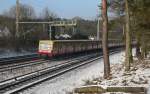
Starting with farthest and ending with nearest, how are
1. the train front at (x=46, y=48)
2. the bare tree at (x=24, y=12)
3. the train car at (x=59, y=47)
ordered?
1. the bare tree at (x=24, y=12)
2. the train car at (x=59, y=47)
3. the train front at (x=46, y=48)

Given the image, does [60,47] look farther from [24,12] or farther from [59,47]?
[24,12]

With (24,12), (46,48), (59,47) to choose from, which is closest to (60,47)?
(59,47)

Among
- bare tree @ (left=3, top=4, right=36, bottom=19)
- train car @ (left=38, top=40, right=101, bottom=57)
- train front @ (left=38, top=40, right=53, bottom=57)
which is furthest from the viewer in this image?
bare tree @ (left=3, top=4, right=36, bottom=19)

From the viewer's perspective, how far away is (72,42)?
6047 cm

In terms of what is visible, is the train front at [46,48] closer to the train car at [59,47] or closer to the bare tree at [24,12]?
the train car at [59,47]

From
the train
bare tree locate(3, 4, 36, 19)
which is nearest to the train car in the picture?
the train

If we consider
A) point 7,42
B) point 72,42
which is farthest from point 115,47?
point 72,42

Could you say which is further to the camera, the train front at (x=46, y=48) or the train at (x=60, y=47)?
the train at (x=60, y=47)

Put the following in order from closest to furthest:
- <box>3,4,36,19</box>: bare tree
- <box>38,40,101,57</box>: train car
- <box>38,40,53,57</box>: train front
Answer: <box>38,40,53,57</box>: train front < <box>38,40,101,57</box>: train car < <box>3,4,36,19</box>: bare tree

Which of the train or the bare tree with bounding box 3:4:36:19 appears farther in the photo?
the bare tree with bounding box 3:4:36:19

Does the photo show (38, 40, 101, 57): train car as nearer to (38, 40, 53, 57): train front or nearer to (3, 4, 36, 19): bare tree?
(38, 40, 53, 57): train front

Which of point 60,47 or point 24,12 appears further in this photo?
point 24,12

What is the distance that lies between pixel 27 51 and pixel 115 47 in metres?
26.3

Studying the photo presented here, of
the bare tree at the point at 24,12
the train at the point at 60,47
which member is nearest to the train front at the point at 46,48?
the train at the point at 60,47
